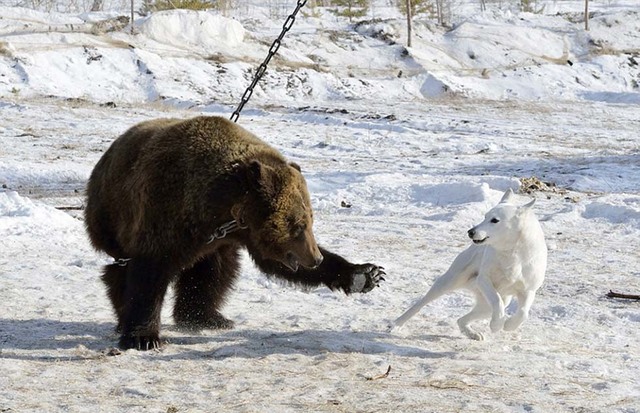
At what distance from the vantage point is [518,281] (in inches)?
245

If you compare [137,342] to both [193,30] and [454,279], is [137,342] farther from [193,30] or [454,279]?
[193,30]

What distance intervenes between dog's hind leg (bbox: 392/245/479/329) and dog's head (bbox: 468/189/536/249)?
→ 44cm

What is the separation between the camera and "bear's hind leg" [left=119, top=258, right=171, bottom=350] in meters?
5.86

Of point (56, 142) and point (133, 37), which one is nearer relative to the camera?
point (56, 142)

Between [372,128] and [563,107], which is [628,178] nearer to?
[372,128]

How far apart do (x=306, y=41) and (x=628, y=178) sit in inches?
818

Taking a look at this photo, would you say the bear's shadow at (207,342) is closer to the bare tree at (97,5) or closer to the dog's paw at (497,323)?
the dog's paw at (497,323)

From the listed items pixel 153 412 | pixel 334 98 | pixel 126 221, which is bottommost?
pixel 334 98

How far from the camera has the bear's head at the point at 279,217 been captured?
18.4 feet

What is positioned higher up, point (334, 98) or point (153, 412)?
point (153, 412)

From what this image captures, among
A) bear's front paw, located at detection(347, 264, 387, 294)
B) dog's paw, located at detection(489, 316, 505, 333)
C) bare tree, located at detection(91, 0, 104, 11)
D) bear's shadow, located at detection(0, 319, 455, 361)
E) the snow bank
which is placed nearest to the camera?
bear's shadow, located at detection(0, 319, 455, 361)

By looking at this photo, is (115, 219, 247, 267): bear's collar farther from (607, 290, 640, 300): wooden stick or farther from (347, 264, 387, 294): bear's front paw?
(607, 290, 640, 300): wooden stick

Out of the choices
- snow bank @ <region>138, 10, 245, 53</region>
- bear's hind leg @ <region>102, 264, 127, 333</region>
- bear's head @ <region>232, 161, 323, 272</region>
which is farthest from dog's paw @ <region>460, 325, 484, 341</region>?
snow bank @ <region>138, 10, 245, 53</region>

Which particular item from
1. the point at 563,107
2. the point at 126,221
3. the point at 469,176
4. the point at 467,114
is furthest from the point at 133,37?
the point at 126,221
